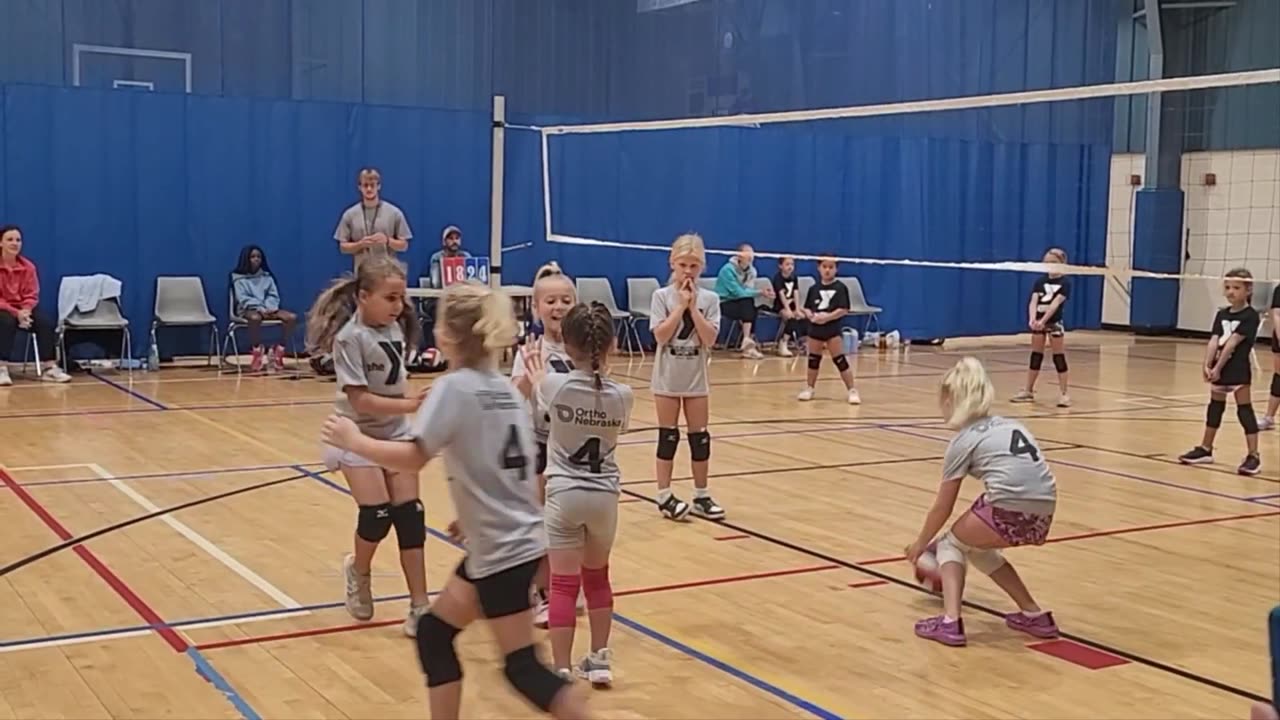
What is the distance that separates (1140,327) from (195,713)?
62.0ft

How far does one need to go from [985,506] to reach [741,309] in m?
11.3

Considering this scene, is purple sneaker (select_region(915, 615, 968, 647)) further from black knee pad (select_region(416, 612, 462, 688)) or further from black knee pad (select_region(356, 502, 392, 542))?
black knee pad (select_region(416, 612, 462, 688))

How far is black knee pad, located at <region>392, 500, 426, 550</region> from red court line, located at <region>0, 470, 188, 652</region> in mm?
815

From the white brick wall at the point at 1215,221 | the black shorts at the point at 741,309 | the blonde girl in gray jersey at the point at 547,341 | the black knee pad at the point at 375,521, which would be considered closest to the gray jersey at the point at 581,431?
the blonde girl in gray jersey at the point at 547,341

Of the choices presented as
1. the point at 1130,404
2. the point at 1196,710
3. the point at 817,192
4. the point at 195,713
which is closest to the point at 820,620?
the point at 1196,710

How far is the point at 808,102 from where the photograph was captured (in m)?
18.1

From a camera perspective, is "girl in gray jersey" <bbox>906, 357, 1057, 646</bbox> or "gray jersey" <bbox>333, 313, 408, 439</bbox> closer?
"gray jersey" <bbox>333, 313, 408, 439</bbox>

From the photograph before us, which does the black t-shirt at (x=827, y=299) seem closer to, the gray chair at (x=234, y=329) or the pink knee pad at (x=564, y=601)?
the gray chair at (x=234, y=329)

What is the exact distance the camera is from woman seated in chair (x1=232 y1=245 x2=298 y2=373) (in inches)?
550

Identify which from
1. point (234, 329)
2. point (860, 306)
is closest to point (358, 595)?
point (234, 329)

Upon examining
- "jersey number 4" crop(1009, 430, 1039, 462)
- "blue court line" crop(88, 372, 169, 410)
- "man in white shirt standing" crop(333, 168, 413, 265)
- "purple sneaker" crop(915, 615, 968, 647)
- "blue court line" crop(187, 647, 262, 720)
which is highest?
"man in white shirt standing" crop(333, 168, 413, 265)

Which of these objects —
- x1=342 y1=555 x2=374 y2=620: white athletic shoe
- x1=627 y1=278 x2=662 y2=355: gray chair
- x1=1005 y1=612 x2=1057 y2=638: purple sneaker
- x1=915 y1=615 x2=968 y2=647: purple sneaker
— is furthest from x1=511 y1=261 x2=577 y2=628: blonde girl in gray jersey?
x1=627 y1=278 x2=662 y2=355: gray chair

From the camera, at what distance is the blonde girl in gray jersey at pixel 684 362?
22.0 feet

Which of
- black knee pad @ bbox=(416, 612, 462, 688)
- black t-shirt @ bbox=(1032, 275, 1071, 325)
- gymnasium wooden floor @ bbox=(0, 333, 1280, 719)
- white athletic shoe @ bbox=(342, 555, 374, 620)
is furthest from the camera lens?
black t-shirt @ bbox=(1032, 275, 1071, 325)
